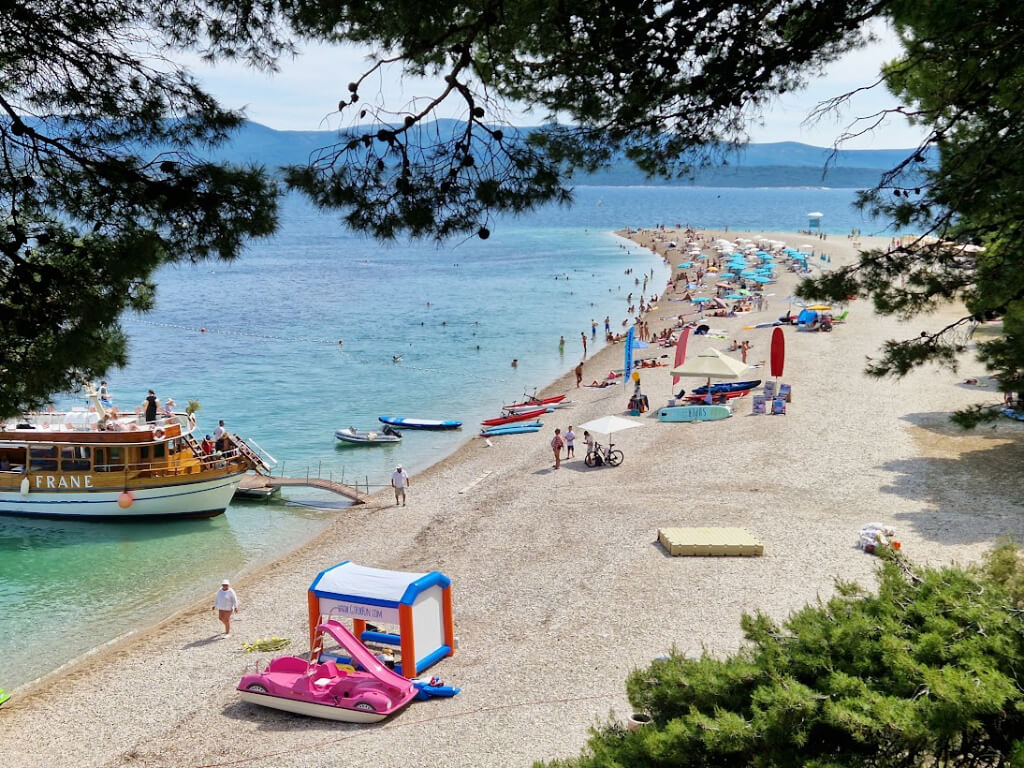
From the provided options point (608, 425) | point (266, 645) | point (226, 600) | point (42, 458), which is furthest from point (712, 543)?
point (42, 458)

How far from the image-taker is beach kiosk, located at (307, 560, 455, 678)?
1202cm

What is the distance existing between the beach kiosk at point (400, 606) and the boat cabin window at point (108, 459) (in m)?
12.8

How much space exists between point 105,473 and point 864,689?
2108 cm

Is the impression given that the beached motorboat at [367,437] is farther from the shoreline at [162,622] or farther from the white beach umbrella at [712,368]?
the white beach umbrella at [712,368]

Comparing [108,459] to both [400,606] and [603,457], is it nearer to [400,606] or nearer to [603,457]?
[603,457]

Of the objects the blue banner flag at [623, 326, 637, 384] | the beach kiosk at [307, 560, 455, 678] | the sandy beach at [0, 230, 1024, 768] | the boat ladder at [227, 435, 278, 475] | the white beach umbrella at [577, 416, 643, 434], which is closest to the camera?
the sandy beach at [0, 230, 1024, 768]

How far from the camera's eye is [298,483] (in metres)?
25.6

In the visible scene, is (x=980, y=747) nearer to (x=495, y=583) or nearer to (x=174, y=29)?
(x=174, y=29)

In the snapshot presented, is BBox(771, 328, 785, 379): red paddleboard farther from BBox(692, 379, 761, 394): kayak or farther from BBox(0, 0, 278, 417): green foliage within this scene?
BBox(0, 0, 278, 417): green foliage

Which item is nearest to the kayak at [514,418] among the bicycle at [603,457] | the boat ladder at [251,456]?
the boat ladder at [251,456]

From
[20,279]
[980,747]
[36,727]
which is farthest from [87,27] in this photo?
[36,727]

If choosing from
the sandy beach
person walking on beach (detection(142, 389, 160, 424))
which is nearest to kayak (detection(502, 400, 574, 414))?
the sandy beach

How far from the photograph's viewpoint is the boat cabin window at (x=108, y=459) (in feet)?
75.6

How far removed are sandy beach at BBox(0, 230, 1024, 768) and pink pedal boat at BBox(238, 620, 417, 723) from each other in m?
0.21
